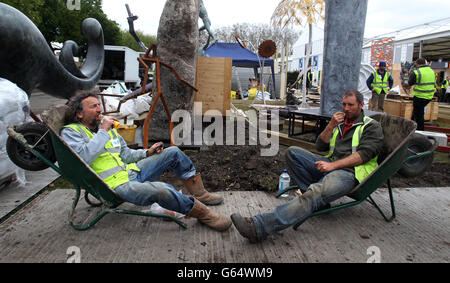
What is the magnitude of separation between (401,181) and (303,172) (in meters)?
2.02

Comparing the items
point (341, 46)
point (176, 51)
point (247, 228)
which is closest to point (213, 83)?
point (176, 51)

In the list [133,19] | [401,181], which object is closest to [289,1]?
[133,19]

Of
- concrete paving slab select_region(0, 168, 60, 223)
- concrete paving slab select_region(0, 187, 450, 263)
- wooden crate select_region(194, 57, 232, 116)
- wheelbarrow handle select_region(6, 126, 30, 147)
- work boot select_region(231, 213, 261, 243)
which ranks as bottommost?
concrete paving slab select_region(0, 187, 450, 263)

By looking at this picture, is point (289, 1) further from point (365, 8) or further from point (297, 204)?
point (297, 204)

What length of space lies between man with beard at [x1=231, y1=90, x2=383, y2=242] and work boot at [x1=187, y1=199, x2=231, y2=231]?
241 mm

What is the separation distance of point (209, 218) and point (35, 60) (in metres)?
3.42

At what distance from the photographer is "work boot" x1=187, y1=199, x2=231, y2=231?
2.67 metres

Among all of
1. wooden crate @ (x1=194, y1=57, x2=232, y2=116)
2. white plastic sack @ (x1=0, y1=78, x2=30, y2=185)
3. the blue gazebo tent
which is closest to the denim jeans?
wooden crate @ (x1=194, y1=57, x2=232, y2=116)

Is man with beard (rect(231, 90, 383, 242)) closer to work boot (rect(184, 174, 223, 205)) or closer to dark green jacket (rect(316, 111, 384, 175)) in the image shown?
dark green jacket (rect(316, 111, 384, 175))

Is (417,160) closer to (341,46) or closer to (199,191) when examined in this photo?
(199,191)

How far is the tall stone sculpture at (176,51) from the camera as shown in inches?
212

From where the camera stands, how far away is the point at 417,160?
3.15m
